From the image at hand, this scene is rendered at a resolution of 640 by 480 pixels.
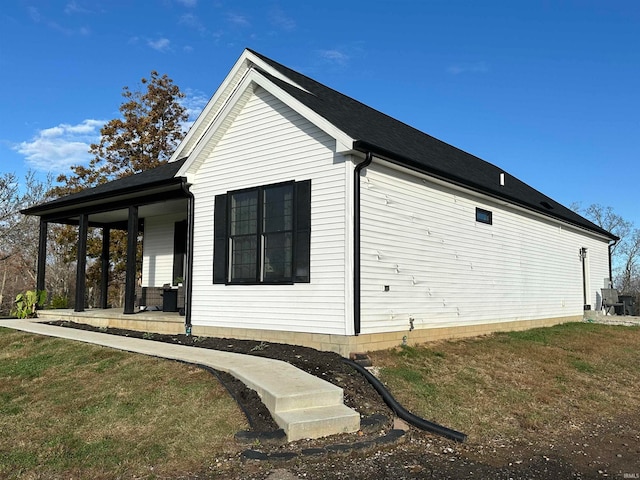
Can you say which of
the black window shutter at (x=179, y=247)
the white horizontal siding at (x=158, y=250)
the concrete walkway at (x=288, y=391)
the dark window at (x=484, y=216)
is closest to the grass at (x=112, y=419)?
the concrete walkway at (x=288, y=391)

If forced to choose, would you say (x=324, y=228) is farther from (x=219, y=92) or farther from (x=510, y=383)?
(x=219, y=92)

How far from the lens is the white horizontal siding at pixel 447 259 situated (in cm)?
893

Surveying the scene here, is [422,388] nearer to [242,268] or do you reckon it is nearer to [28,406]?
[242,268]

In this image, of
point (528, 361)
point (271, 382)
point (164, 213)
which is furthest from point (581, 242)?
point (271, 382)

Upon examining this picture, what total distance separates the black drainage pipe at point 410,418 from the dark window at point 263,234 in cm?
247

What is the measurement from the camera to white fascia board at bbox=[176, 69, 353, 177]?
8.37 m

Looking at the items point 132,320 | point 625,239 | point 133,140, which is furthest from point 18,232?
point 625,239

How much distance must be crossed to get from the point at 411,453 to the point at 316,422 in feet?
3.39

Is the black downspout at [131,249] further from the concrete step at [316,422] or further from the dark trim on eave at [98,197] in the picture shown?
the concrete step at [316,422]

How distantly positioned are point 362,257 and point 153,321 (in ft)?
18.9

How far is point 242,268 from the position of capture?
10039 millimetres

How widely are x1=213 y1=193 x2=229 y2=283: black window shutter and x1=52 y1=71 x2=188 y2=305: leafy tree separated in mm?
17923

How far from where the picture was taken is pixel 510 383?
326 inches

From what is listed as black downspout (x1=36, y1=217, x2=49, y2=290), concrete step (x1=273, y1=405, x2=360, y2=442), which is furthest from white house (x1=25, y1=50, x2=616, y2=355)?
black downspout (x1=36, y1=217, x2=49, y2=290)
